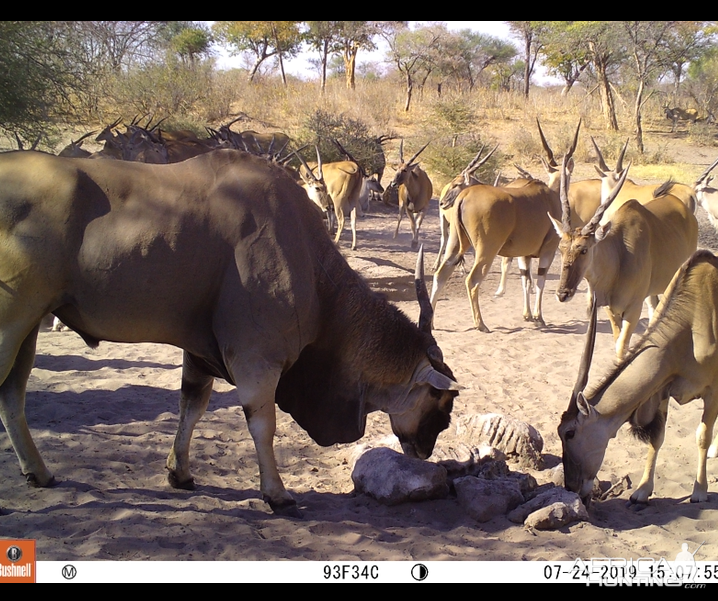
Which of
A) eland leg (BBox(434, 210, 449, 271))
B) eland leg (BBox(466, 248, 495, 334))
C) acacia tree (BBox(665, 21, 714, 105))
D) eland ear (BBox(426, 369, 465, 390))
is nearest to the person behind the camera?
eland ear (BBox(426, 369, 465, 390))

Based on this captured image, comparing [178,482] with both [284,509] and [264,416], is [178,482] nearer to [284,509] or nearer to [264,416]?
[284,509]

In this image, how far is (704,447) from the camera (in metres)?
4.79

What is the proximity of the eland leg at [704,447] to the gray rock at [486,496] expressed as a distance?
3.89 ft

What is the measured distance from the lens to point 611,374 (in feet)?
15.2

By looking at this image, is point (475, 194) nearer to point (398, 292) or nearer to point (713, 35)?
point (398, 292)

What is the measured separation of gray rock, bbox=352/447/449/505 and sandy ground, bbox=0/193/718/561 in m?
0.07

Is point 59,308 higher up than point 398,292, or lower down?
higher up

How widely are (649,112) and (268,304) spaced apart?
107 ft

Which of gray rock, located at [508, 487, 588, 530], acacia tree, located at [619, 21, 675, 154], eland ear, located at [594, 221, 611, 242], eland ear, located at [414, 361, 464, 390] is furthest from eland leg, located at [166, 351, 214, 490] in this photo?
acacia tree, located at [619, 21, 675, 154]

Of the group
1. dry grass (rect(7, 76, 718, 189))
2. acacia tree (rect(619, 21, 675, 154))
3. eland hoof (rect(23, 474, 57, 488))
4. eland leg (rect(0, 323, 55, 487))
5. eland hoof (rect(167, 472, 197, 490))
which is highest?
acacia tree (rect(619, 21, 675, 154))

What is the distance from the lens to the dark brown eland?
4.55 metres

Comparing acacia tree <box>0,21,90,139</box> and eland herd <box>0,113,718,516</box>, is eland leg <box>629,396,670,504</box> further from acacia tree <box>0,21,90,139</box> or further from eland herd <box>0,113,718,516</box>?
acacia tree <box>0,21,90,139</box>

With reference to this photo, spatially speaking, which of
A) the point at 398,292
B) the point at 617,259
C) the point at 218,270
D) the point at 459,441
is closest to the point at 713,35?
the point at 398,292

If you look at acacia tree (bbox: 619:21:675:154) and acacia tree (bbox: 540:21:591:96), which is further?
acacia tree (bbox: 540:21:591:96)
